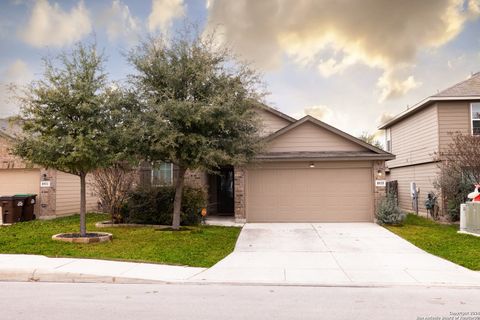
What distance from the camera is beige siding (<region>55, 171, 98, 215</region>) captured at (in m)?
19.0

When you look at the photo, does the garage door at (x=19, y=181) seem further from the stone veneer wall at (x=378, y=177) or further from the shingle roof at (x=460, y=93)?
the shingle roof at (x=460, y=93)

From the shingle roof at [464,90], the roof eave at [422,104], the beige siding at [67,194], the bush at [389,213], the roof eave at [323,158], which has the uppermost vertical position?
the shingle roof at [464,90]

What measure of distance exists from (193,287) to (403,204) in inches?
743

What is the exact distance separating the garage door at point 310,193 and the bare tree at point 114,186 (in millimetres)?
4822

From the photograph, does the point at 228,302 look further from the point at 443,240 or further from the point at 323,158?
the point at 323,158

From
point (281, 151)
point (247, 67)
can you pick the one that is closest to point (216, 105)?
point (247, 67)

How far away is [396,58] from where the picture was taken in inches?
770

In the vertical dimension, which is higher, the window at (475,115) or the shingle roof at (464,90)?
the shingle roof at (464,90)

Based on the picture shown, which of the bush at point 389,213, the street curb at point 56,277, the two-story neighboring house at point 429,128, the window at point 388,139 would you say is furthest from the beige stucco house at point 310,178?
the window at point 388,139

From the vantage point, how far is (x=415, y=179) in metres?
21.6

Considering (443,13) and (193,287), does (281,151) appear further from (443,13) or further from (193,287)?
(193,287)

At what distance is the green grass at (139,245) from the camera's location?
34.1ft

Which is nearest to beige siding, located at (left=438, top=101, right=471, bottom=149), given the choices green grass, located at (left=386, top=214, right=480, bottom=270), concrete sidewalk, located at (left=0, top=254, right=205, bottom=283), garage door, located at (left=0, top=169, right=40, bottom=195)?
green grass, located at (left=386, top=214, right=480, bottom=270)

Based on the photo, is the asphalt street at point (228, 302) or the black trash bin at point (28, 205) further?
the black trash bin at point (28, 205)
